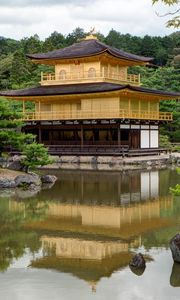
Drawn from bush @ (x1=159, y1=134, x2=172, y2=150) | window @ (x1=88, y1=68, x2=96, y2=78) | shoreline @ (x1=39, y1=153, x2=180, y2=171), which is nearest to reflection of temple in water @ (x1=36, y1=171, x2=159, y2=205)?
shoreline @ (x1=39, y1=153, x2=180, y2=171)

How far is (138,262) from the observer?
33.2ft

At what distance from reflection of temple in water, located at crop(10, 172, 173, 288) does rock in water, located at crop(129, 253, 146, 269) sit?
0.81ft

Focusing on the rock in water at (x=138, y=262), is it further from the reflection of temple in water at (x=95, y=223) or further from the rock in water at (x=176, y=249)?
the rock in water at (x=176, y=249)

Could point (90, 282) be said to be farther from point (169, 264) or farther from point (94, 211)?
point (94, 211)

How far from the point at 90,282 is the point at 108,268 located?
87 centimetres

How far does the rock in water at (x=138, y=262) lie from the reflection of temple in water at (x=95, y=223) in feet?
0.81

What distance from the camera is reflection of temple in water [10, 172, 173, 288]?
10617 mm

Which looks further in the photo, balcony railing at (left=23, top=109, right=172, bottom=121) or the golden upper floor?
the golden upper floor

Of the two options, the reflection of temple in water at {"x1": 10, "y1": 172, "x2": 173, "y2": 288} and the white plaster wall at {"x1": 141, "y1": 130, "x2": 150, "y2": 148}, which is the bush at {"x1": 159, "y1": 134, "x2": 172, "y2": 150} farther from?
the reflection of temple in water at {"x1": 10, "y1": 172, "x2": 173, "y2": 288}

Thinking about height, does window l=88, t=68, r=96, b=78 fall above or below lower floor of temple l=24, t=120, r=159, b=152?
above

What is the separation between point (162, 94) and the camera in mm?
40281

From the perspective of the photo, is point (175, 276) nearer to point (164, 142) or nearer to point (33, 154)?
point (33, 154)

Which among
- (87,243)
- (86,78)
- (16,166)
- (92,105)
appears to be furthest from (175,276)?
(86,78)

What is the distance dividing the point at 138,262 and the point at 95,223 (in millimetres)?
4600
